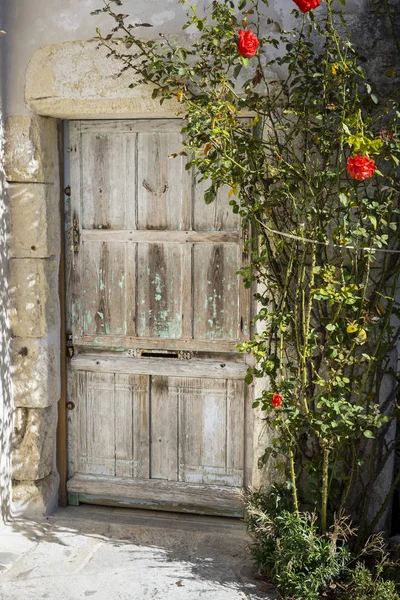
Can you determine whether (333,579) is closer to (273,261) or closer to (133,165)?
(273,261)

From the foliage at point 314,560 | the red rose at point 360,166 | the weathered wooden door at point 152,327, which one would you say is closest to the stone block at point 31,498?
the weathered wooden door at point 152,327

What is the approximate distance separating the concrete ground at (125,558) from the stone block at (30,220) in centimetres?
142

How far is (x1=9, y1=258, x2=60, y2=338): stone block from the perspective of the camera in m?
4.08

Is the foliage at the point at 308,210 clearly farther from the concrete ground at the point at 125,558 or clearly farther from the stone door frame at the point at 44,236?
the concrete ground at the point at 125,558

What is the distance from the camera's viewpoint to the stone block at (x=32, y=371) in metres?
4.12

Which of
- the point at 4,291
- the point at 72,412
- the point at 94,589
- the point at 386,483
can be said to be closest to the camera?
the point at 94,589

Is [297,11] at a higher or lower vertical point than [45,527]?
higher

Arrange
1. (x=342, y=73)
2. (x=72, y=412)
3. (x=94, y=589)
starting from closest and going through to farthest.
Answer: (x=342, y=73) < (x=94, y=589) < (x=72, y=412)

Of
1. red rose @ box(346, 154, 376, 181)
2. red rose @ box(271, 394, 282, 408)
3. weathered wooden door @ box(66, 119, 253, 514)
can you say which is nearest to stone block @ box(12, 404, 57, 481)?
weathered wooden door @ box(66, 119, 253, 514)

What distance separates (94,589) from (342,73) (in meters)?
2.49

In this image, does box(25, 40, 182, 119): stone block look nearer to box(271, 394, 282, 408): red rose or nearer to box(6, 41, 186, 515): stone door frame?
box(6, 41, 186, 515): stone door frame

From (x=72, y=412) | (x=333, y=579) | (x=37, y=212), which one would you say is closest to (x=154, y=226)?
(x=37, y=212)

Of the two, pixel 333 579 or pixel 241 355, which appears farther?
pixel 241 355

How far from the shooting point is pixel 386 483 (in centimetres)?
380
